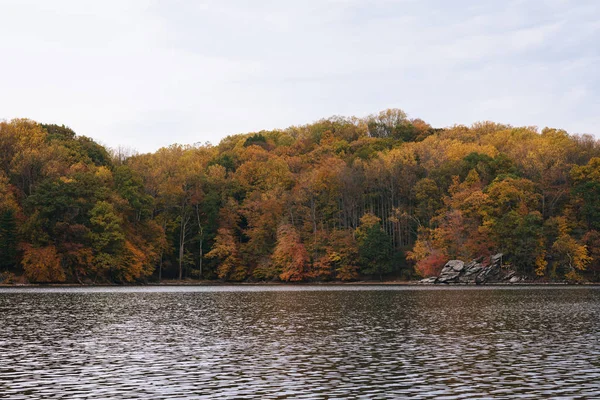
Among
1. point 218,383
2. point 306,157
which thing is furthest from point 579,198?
point 218,383

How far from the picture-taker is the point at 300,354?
31422mm

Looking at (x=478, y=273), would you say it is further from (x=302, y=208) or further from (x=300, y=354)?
(x=300, y=354)

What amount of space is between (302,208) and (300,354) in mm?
106067

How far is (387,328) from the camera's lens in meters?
42.6

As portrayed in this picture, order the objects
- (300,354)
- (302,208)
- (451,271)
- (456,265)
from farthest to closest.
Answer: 1. (302,208)
2. (451,271)
3. (456,265)
4. (300,354)

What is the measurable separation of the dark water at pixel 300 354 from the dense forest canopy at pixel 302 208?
59.7 metres

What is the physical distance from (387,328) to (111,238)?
79.5m

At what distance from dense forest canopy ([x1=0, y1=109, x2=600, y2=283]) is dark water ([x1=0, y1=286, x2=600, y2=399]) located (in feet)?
196

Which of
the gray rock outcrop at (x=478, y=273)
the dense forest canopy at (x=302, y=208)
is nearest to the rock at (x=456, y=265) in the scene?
the gray rock outcrop at (x=478, y=273)

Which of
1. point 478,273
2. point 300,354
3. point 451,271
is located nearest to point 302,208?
point 451,271

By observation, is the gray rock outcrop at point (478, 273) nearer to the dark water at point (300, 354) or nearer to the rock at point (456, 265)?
the rock at point (456, 265)

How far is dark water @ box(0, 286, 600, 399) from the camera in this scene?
76.4ft

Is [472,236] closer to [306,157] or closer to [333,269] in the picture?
[333,269]

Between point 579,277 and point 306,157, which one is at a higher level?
point 306,157
